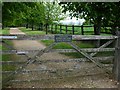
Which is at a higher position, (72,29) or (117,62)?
(72,29)

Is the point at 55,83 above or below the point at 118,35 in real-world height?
below

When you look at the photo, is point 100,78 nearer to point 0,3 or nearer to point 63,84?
point 63,84

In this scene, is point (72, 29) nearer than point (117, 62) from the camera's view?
No

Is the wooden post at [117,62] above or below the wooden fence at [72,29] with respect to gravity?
below

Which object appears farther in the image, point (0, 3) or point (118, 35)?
point (0, 3)

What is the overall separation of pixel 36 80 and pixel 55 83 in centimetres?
53

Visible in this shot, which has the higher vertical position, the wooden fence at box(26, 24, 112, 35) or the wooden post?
the wooden fence at box(26, 24, 112, 35)

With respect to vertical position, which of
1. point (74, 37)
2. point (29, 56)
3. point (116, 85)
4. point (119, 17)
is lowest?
point (116, 85)

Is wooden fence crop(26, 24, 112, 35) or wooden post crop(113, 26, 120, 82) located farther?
wooden fence crop(26, 24, 112, 35)

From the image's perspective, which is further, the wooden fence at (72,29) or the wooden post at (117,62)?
the wooden fence at (72,29)

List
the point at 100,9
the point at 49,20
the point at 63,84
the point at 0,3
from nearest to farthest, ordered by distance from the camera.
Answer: the point at 63,84 < the point at 0,3 < the point at 100,9 < the point at 49,20

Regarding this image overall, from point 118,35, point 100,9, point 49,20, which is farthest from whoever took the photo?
point 49,20

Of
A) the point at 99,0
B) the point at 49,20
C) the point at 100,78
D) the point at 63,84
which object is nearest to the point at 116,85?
the point at 100,78

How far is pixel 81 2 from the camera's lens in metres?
10.8
